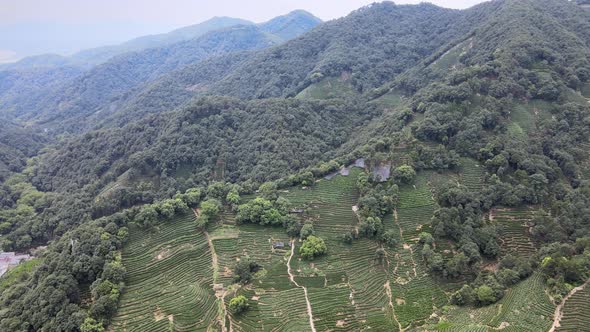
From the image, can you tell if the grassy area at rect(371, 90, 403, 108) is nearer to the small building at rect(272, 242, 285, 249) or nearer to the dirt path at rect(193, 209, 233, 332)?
the small building at rect(272, 242, 285, 249)

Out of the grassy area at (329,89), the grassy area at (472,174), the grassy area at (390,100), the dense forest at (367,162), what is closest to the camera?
the dense forest at (367,162)

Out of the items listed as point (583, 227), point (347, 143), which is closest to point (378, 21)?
point (347, 143)

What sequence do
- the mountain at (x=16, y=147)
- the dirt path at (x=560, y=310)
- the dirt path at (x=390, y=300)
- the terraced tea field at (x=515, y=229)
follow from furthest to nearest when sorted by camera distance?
the mountain at (x=16, y=147) < the terraced tea field at (x=515, y=229) < the dirt path at (x=390, y=300) < the dirt path at (x=560, y=310)

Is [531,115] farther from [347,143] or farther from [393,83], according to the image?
[393,83]

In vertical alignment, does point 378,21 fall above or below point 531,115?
above

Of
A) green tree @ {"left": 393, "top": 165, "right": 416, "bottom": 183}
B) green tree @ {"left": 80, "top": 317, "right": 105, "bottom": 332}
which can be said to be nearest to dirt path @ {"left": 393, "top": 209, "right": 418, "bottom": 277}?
green tree @ {"left": 393, "top": 165, "right": 416, "bottom": 183}

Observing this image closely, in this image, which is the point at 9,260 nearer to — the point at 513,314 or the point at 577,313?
the point at 513,314

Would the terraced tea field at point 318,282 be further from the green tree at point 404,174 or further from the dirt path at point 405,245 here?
the green tree at point 404,174

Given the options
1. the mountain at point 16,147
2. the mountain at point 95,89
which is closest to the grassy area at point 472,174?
the mountain at point 16,147
